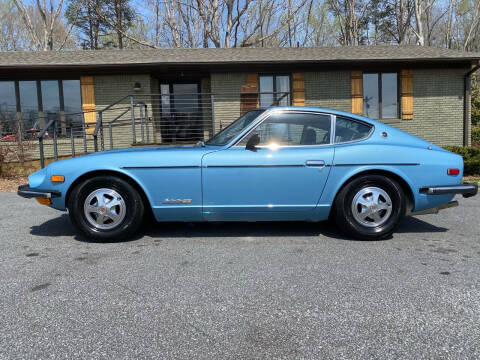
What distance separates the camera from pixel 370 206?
3.75m

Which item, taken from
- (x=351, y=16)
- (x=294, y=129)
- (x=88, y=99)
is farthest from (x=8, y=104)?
(x=351, y=16)

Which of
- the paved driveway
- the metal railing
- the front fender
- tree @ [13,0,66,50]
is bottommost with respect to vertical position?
the paved driveway

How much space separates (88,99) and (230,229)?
949 cm

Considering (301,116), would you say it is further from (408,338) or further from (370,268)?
(408,338)

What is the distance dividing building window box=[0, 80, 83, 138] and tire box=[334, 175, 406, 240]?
35.2 feet

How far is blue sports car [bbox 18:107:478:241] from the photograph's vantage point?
3.67 m

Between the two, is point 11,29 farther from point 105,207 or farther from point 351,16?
point 105,207

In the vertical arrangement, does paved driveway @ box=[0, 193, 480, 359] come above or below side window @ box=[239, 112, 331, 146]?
below

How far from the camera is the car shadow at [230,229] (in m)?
4.08

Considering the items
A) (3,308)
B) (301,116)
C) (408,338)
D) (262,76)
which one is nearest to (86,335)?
(3,308)

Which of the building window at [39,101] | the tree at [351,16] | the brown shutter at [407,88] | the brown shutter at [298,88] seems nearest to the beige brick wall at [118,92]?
the building window at [39,101]

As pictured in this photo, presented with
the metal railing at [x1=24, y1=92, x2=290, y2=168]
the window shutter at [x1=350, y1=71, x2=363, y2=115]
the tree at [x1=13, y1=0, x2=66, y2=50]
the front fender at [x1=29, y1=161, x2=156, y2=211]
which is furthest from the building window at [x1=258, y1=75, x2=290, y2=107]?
the tree at [x1=13, y1=0, x2=66, y2=50]

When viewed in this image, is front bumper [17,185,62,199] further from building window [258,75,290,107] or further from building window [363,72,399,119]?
building window [363,72,399,119]

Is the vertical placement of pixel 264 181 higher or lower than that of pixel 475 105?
lower
